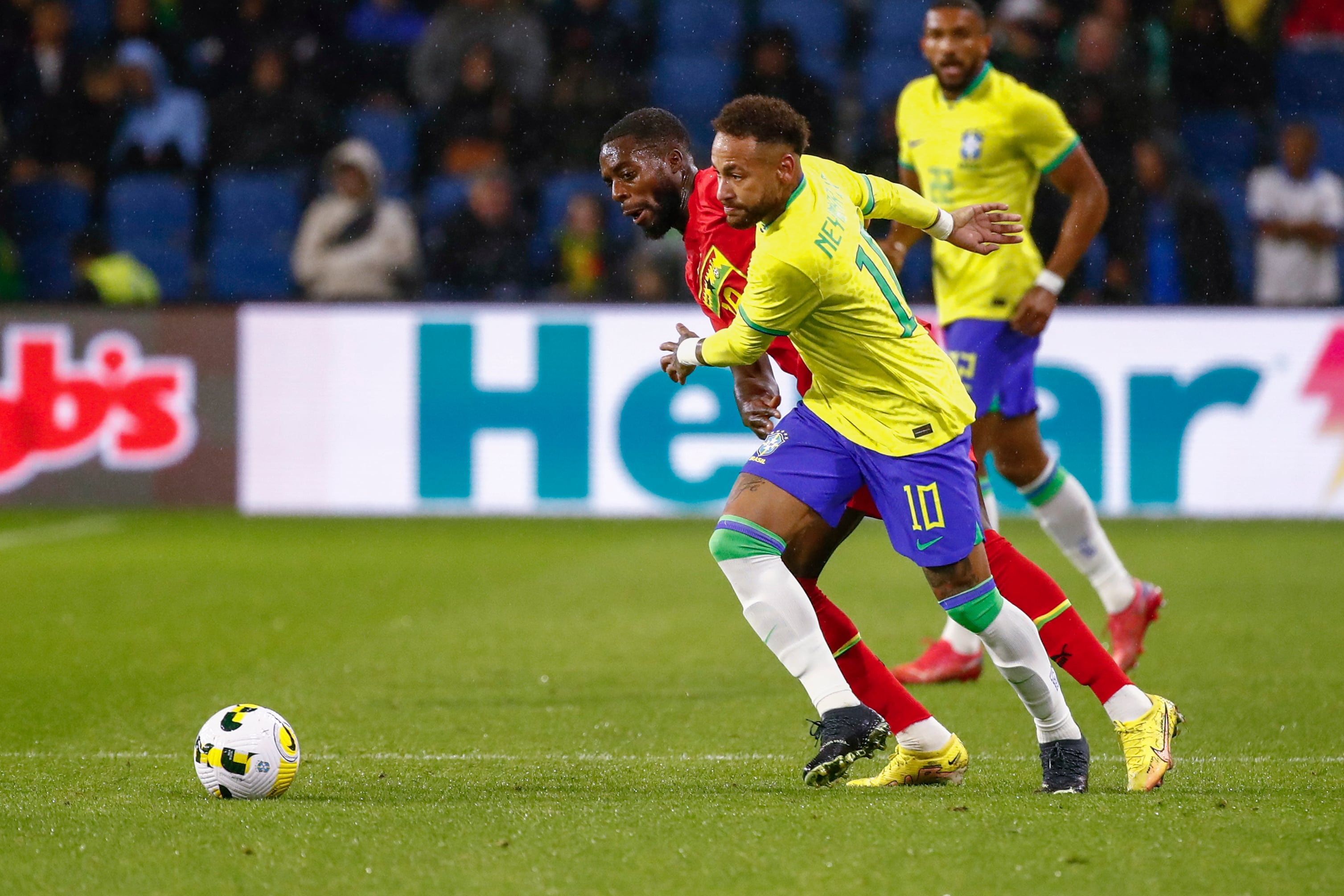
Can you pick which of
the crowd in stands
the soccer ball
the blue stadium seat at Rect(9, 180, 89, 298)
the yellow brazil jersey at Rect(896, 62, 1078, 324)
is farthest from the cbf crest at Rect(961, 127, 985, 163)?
the blue stadium seat at Rect(9, 180, 89, 298)

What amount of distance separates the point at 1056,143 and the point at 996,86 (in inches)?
12.2

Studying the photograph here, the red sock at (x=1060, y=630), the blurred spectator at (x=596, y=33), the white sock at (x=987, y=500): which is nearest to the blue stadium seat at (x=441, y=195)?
the blurred spectator at (x=596, y=33)

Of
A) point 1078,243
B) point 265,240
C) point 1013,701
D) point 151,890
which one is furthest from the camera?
point 265,240

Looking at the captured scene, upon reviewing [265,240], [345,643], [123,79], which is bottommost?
[345,643]

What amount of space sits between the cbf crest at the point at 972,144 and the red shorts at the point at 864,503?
86.7 inches

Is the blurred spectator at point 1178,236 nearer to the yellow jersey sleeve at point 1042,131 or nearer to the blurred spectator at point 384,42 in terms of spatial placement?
the yellow jersey sleeve at point 1042,131

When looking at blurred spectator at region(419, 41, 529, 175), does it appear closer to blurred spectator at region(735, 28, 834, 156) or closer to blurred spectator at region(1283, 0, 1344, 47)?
blurred spectator at region(735, 28, 834, 156)

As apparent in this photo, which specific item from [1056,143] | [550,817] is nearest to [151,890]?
[550,817]

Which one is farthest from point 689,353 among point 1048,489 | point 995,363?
point 1048,489

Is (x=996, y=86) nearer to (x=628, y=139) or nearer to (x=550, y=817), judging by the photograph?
(x=628, y=139)

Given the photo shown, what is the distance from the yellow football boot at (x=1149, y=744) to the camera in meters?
4.47

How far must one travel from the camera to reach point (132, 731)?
5.48 metres

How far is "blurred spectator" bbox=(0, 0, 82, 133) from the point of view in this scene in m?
14.4

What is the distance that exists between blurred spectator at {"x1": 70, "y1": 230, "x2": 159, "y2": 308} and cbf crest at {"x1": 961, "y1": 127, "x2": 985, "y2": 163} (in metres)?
7.90
